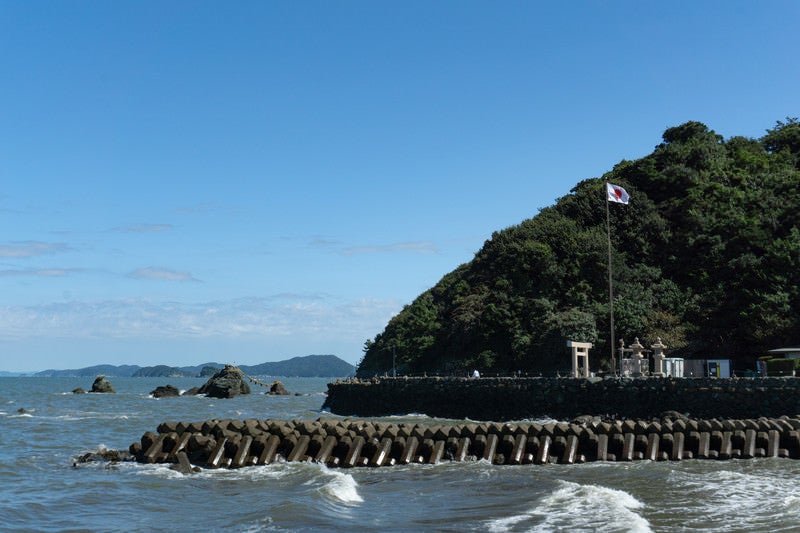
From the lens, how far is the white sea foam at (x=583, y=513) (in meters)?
14.4

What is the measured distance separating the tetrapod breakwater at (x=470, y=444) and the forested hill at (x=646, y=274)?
1146 inches

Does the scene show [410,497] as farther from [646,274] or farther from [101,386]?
[101,386]

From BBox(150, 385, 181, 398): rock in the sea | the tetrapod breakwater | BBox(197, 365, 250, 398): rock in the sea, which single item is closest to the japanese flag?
the tetrapod breakwater

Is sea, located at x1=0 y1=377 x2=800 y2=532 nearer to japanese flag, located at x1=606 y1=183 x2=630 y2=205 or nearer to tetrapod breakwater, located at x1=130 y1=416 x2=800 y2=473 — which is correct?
tetrapod breakwater, located at x1=130 y1=416 x2=800 y2=473

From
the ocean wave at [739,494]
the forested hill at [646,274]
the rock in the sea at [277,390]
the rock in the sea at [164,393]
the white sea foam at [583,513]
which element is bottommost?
the white sea foam at [583,513]

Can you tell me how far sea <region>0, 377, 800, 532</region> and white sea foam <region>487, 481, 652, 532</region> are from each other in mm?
36

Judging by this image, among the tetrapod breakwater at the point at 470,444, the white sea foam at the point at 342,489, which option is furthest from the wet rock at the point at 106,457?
the white sea foam at the point at 342,489

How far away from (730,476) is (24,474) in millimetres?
19251

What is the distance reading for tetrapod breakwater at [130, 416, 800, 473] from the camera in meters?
23.2

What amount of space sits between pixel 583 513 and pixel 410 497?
12.9 ft

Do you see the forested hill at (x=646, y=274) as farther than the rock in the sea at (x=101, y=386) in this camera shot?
No

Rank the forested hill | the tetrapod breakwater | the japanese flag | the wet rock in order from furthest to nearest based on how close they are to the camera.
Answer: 1. the forested hill
2. the japanese flag
3. the wet rock
4. the tetrapod breakwater

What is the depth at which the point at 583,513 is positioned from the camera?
1564 cm

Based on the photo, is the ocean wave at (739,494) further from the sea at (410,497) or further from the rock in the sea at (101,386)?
the rock in the sea at (101,386)
